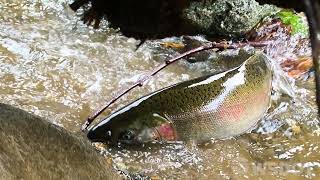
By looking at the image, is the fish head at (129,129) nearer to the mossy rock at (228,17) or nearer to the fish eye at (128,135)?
the fish eye at (128,135)

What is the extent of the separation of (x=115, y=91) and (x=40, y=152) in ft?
6.39

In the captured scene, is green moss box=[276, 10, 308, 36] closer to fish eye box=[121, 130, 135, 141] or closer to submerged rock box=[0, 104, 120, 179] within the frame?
fish eye box=[121, 130, 135, 141]

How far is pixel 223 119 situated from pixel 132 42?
1627 millimetres

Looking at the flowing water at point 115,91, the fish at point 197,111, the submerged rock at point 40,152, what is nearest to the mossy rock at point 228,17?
the flowing water at point 115,91

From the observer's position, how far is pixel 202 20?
443 centimetres

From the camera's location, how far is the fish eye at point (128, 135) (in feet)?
9.66

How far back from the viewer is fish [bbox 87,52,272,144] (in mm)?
2930

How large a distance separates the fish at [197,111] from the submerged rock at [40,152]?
838 mm

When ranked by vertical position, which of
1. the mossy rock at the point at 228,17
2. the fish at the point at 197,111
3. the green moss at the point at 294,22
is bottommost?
the fish at the point at 197,111

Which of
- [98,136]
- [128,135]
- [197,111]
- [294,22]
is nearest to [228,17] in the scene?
[294,22]

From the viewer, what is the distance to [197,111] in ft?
10.2

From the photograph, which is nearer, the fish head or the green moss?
the fish head

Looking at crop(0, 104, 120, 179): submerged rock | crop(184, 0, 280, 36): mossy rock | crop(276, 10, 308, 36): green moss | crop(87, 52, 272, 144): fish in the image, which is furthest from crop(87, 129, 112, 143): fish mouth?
crop(276, 10, 308, 36): green moss

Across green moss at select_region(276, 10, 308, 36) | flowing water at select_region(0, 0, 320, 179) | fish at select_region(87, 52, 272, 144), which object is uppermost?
green moss at select_region(276, 10, 308, 36)
